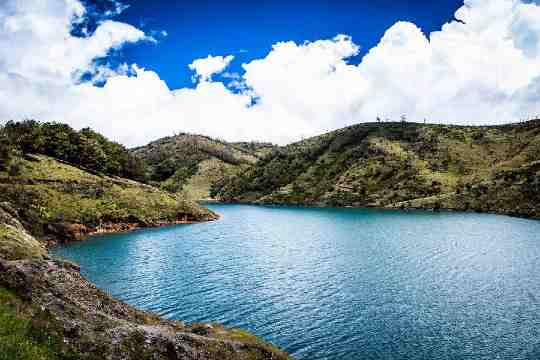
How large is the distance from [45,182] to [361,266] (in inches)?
3841

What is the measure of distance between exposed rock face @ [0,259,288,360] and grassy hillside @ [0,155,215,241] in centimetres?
7873

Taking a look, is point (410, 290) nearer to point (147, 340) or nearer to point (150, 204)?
point (147, 340)

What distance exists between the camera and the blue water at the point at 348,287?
126 ft

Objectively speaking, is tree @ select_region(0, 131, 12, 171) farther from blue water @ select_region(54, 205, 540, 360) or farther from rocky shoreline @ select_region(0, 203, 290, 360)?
rocky shoreline @ select_region(0, 203, 290, 360)

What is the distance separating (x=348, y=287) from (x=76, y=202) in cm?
9052

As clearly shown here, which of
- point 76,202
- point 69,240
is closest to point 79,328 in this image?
point 69,240

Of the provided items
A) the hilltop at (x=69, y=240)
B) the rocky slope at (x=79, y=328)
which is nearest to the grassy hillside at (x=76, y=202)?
the hilltop at (x=69, y=240)

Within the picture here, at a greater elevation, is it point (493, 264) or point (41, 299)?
point (41, 299)

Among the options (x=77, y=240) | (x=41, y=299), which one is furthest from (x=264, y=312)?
(x=77, y=240)

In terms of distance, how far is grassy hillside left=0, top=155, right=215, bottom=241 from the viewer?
328 ft

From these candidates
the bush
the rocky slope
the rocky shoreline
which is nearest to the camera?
the rocky slope

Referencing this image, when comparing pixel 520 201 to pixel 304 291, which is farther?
pixel 520 201

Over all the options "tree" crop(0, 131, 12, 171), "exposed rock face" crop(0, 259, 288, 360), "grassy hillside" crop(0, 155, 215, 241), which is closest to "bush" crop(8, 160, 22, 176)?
"grassy hillside" crop(0, 155, 215, 241)

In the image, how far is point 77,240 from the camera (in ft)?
332
